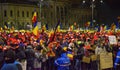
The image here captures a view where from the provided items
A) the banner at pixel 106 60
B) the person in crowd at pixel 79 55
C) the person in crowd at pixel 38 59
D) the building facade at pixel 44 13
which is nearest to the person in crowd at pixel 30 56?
the person in crowd at pixel 38 59

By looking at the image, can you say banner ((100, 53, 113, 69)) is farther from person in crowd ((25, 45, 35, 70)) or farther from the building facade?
the building facade

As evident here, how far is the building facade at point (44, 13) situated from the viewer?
267 feet

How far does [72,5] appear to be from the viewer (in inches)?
4326

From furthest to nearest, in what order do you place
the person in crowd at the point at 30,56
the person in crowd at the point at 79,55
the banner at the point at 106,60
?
the person in crowd at the point at 79,55, the banner at the point at 106,60, the person in crowd at the point at 30,56

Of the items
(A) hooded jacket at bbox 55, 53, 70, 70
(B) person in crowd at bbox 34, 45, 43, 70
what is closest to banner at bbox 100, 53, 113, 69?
(B) person in crowd at bbox 34, 45, 43, 70

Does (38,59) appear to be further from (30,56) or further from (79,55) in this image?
(79,55)

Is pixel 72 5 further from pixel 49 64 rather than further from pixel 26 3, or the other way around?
pixel 49 64

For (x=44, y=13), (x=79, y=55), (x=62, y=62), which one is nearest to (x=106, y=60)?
(x=79, y=55)

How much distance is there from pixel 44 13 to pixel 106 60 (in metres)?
78.3

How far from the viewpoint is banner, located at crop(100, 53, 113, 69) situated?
1636cm

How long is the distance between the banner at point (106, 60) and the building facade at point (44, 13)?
167 feet

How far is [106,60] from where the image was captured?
16.5 m

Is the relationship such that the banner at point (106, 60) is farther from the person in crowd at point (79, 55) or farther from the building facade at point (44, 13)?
the building facade at point (44, 13)

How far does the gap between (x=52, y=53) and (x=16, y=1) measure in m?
71.2
